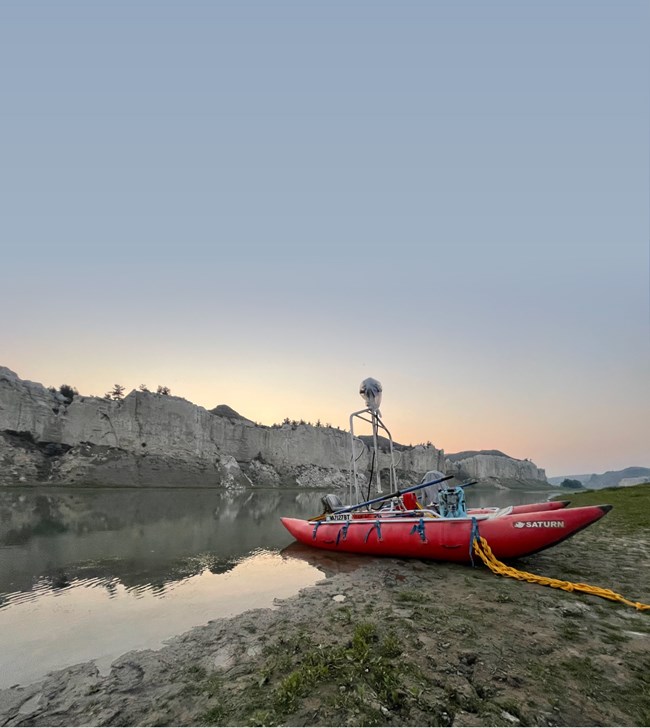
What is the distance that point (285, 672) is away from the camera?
15.2 ft

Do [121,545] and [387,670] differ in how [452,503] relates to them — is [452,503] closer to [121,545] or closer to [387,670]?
[387,670]

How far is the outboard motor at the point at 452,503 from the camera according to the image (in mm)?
11586

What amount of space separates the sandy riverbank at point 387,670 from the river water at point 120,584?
1.04 metres

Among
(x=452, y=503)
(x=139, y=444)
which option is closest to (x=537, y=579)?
(x=452, y=503)

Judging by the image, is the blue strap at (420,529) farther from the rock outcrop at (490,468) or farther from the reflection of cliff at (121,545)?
the rock outcrop at (490,468)

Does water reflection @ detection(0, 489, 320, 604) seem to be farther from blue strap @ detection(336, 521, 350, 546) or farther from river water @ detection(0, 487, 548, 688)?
blue strap @ detection(336, 521, 350, 546)

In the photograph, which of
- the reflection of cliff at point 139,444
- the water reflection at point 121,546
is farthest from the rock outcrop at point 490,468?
the water reflection at point 121,546

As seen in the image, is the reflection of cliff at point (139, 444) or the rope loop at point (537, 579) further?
the reflection of cliff at point (139, 444)

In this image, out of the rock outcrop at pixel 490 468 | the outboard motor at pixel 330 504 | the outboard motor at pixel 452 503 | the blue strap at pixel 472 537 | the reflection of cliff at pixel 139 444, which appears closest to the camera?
the blue strap at pixel 472 537

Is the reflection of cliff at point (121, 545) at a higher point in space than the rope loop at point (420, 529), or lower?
lower

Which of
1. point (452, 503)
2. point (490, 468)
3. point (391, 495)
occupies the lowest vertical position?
point (452, 503)

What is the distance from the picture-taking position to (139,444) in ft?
213

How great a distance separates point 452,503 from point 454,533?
1.14 meters

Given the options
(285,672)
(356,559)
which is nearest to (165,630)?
(285,672)
